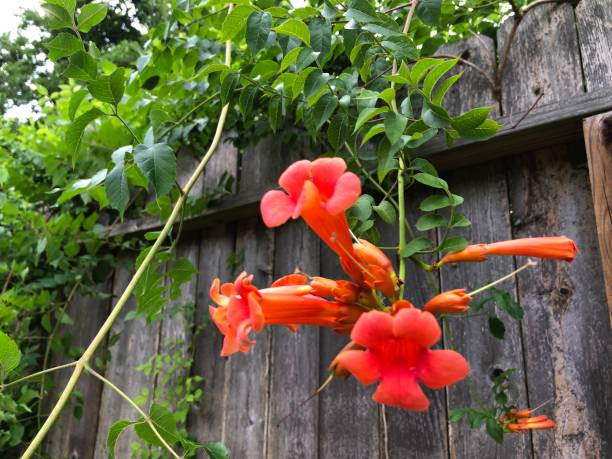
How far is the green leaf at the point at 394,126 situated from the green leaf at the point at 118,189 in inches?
19.6

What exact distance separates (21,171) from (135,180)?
4.27 ft

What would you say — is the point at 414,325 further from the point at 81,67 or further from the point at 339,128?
the point at 81,67

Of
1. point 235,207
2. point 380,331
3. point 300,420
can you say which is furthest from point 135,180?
point 380,331

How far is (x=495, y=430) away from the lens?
1152mm

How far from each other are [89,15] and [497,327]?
1.14 m

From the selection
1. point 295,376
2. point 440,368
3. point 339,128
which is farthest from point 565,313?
point 440,368

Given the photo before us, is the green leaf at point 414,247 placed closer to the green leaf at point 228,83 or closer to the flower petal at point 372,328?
the flower petal at point 372,328

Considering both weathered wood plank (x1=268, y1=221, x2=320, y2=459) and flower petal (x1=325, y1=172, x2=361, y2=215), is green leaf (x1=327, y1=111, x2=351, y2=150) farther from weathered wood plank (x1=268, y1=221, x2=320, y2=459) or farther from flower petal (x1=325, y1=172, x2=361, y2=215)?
weathered wood plank (x1=268, y1=221, x2=320, y2=459)

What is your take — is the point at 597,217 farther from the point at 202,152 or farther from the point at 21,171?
the point at 21,171

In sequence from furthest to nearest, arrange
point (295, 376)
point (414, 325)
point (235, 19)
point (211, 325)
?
point (211, 325)
point (295, 376)
point (235, 19)
point (414, 325)

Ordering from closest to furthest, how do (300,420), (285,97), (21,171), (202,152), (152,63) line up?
(285,97) → (300,420) → (152,63) → (202,152) → (21,171)

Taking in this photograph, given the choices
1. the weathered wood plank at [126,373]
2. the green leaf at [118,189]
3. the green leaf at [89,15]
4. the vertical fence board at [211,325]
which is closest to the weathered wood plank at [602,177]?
the green leaf at [118,189]

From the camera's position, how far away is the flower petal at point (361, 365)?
1.60ft

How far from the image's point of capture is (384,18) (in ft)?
3.23
